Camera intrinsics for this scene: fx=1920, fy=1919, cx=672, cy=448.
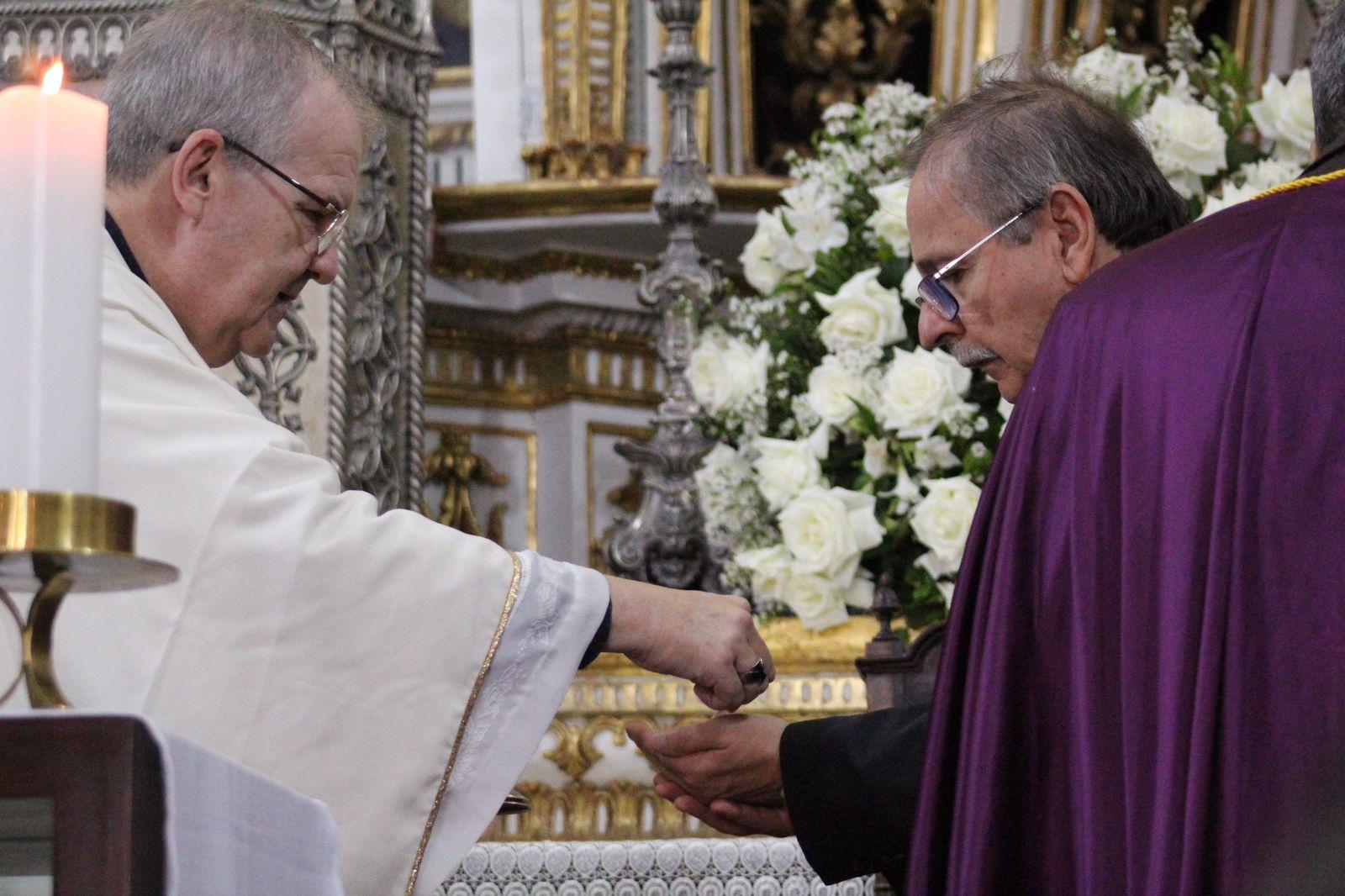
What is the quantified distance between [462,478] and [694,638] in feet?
6.28

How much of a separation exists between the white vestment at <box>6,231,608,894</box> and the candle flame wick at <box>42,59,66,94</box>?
578mm

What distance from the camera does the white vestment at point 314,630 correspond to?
5.43 feet

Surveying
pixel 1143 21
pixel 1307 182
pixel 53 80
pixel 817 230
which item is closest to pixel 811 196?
pixel 817 230

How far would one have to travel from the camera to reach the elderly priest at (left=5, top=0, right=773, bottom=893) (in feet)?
5.43

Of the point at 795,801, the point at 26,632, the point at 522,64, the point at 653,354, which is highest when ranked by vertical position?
the point at 522,64

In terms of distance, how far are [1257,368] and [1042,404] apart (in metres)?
0.20

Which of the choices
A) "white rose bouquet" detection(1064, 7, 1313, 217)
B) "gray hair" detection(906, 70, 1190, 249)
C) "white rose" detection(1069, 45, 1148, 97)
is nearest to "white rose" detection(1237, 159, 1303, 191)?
"white rose bouquet" detection(1064, 7, 1313, 217)

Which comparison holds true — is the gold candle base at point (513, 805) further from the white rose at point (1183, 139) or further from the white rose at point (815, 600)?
the white rose at point (1183, 139)

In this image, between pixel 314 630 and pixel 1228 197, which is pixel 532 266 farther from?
pixel 314 630

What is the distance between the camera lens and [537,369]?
12.8 feet

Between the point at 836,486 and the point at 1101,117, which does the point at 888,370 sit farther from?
the point at 1101,117

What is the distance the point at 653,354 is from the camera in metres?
3.93

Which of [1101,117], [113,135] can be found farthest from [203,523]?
[1101,117]

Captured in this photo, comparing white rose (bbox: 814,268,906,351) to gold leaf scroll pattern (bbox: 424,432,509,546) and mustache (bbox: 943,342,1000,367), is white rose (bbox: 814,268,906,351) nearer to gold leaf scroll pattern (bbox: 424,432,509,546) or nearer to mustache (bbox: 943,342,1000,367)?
mustache (bbox: 943,342,1000,367)
